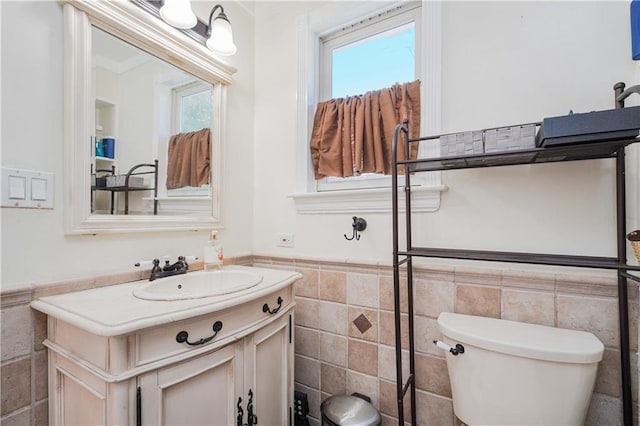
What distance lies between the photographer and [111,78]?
113 cm

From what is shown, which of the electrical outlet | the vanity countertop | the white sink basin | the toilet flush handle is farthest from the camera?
the electrical outlet

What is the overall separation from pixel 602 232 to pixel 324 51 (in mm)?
1552

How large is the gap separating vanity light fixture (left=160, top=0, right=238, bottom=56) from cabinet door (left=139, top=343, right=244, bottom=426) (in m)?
1.28

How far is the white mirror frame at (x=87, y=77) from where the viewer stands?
3.28 ft

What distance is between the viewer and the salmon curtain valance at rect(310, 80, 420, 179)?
1.35m

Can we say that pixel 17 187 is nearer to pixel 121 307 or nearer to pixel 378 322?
pixel 121 307

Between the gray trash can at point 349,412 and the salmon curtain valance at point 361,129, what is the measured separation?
41.1 inches

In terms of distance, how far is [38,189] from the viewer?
94 cm

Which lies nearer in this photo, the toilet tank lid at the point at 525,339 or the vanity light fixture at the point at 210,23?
the toilet tank lid at the point at 525,339

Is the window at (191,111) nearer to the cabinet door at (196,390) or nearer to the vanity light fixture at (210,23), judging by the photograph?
the vanity light fixture at (210,23)

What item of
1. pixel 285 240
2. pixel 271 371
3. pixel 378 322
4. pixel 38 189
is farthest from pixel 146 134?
pixel 378 322

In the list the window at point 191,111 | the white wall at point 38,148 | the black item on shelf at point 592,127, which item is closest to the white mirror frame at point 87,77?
the white wall at point 38,148

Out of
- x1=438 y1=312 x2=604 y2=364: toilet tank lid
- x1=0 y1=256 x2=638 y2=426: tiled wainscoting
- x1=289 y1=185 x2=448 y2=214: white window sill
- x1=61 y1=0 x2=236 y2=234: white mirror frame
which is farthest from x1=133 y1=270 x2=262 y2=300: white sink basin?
x1=438 y1=312 x2=604 y2=364: toilet tank lid

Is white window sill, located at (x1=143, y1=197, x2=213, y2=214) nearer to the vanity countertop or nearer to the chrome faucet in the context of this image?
the chrome faucet
